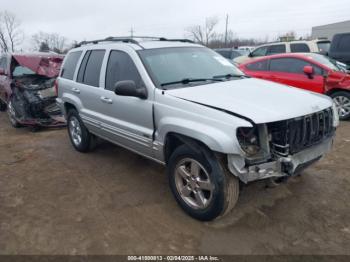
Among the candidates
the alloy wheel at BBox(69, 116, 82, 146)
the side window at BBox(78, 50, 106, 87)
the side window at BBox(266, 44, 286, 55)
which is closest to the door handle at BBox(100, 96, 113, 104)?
the side window at BBox(78, 50, 106, 87)

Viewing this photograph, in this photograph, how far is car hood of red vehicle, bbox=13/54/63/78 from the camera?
25.6 feet

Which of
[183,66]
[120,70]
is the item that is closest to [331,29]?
[183,66]

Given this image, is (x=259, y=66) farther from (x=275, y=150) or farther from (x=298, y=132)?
(x=275, y=150)

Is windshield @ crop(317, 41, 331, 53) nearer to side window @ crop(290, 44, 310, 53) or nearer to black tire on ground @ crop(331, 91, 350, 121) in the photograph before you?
side window @ crop(290, 44, 310, 53)

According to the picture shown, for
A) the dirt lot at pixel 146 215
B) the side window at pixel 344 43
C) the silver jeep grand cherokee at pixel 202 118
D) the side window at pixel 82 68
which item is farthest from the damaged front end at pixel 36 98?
the side window at pixel 344 43

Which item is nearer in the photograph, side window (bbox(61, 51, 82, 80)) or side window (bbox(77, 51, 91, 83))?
side window (bbox(77, 51, 91, 83))

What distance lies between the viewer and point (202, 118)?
2.96 m

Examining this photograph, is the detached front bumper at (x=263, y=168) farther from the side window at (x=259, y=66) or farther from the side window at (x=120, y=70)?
the side window at (x=259, y=66)

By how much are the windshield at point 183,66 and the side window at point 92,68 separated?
0.98 metres

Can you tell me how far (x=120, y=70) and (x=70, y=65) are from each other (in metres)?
1.84

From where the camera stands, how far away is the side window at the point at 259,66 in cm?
813

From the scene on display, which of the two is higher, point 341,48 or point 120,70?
point 341,48

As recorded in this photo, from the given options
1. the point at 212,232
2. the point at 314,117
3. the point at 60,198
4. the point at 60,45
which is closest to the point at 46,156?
the point at 60,198

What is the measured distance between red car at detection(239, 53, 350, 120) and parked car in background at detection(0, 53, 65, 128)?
536 centimetres
